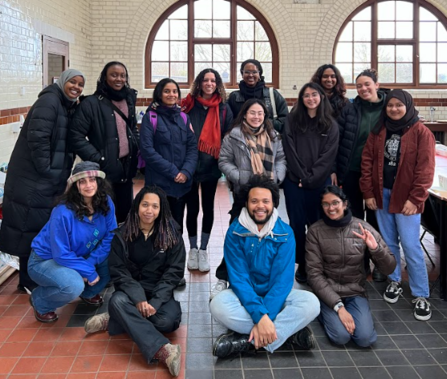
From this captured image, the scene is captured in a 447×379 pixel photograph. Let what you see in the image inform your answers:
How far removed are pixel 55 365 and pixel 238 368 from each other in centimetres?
107

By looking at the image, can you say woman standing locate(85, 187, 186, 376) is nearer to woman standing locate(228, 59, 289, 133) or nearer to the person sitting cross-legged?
the person sitting cross-legged

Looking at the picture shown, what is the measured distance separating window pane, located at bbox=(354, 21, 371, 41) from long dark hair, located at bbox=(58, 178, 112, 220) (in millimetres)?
7761

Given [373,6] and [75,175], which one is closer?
[75,175]

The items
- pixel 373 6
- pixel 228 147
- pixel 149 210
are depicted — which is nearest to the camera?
pixel 149 210

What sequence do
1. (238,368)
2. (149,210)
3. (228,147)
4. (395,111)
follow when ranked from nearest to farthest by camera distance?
(238,368)
(149,210)
(395,111)
(228,147)

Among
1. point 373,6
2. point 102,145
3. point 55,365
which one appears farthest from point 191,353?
point 373,6

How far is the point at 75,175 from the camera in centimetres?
347

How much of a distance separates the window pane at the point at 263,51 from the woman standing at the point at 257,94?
5721mm

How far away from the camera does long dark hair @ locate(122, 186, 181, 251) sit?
3354 millimetres

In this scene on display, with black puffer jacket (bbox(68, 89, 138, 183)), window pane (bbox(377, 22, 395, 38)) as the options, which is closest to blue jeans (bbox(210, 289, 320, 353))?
black puffer jacket (bbox(68, 89, 138, 183))

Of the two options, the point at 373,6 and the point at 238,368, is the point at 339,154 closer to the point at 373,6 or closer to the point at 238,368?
the point at 238,368

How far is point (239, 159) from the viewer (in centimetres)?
392

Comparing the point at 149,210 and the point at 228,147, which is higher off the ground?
the point at 228,147

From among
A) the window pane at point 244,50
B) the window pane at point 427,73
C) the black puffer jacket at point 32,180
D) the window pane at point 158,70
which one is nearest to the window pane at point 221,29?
the window pane at point 244,50
